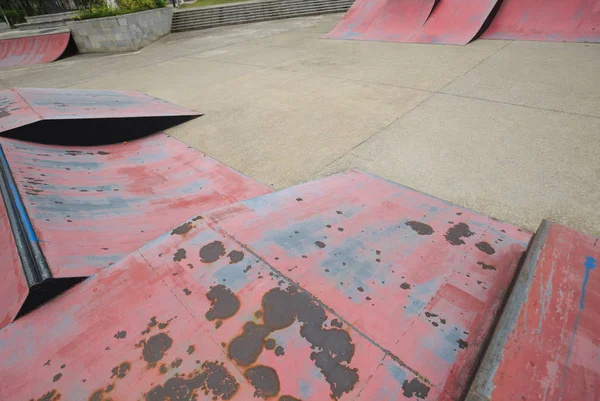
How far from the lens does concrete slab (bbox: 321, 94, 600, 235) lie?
230 cm

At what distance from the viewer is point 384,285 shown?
142 cm

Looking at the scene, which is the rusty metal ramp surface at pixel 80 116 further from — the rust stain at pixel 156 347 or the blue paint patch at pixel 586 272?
the blue paint patch at pixel 586 272

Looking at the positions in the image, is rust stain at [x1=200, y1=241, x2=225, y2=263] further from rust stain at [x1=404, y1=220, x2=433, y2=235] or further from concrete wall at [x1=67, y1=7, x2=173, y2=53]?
concrete wall at [x1=67, y1=7, x2=173, y2=53]

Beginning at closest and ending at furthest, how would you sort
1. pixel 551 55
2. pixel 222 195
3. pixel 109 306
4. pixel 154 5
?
1. pixel 109 306
2. pixel 222 195
3. pixel 551 55
4. pixel 154 5

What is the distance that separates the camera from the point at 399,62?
609 centimetres

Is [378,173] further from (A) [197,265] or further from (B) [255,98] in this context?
(B) [255,98]

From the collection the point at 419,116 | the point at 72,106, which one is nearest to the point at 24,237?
the point at 72,106

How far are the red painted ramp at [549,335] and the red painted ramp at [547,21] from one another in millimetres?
7894

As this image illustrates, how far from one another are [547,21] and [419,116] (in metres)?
6.11

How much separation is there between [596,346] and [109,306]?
189 centimetres

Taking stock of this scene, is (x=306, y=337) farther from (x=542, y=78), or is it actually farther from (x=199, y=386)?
(x=542, y=78)

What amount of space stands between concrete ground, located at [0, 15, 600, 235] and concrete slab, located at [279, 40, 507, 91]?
1.3 inches

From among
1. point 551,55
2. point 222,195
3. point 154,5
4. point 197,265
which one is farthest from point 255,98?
point 154,5

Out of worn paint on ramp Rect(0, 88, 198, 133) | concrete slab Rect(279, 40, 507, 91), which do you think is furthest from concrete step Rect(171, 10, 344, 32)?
worn paint on ramp Rect(0, 88, 198, 133)
